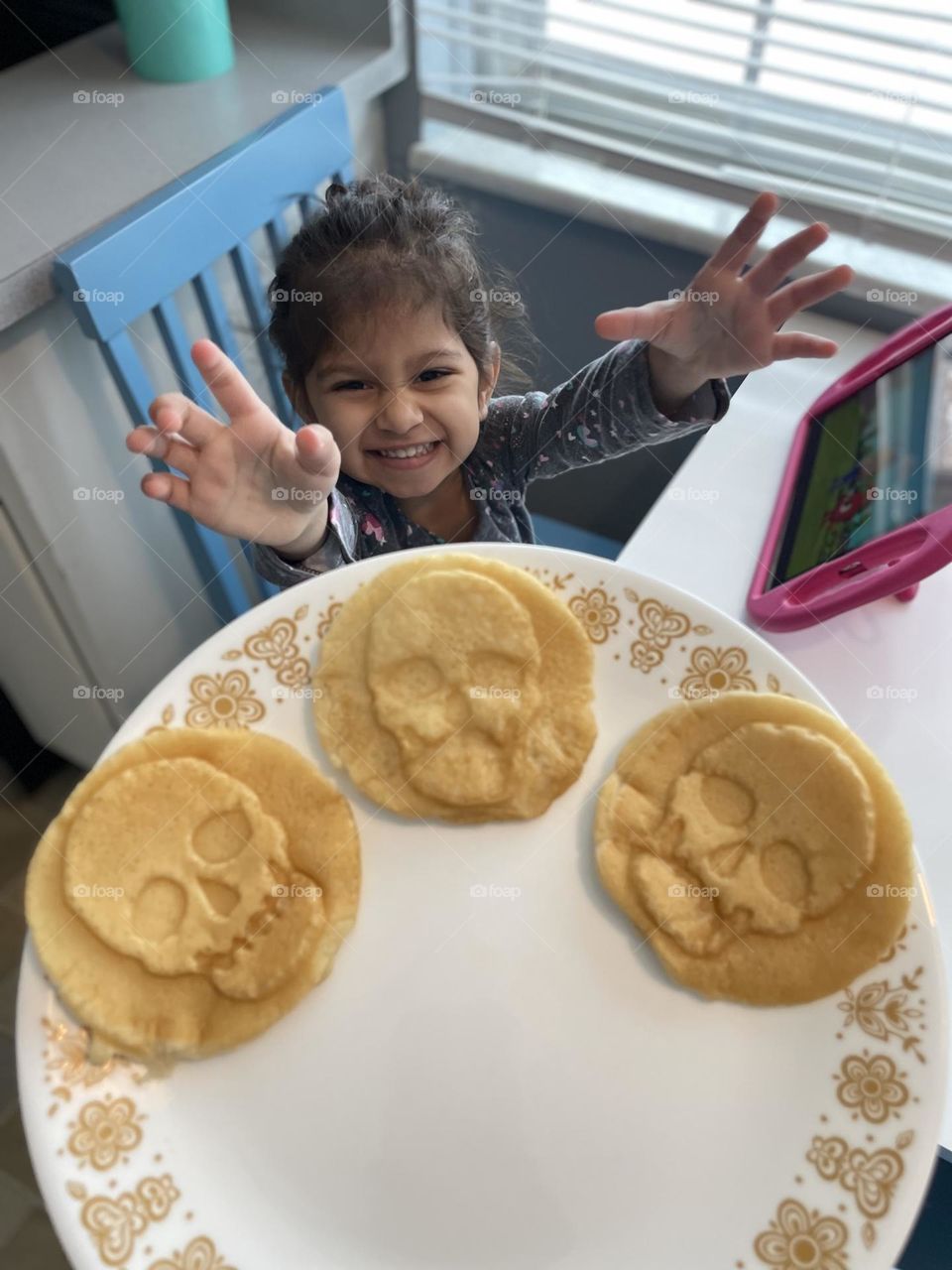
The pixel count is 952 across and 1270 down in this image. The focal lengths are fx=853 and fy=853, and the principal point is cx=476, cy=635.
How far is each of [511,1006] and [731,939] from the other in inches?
5.8

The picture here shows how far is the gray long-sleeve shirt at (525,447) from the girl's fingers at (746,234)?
126 millimetres

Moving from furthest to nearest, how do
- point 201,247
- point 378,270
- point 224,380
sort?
point 201,247, point 378,270, point 224,380

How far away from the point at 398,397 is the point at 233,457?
0.59 ft

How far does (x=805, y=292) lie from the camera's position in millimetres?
619

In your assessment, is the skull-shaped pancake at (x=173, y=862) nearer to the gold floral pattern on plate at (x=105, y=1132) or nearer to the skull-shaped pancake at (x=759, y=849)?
the gold floral pattern on plate at (x=105, y=1132)

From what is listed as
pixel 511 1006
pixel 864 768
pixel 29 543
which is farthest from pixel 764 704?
pixel 29 543

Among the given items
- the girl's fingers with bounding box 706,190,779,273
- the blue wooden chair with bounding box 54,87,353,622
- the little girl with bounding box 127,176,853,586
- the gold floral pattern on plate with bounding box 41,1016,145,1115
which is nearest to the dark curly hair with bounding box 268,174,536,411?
the little girl with bounding box 127,176,853,586

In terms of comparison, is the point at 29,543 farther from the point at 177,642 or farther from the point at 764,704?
the point at 764,704

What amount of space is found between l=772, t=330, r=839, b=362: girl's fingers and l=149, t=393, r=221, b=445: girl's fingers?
0.43 metres

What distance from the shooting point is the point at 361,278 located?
0.73m

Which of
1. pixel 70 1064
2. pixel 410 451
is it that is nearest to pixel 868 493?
pixel 410 451

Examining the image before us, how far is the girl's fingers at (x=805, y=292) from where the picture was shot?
1.92 ft

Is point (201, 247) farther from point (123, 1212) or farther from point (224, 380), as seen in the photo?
point (123, 1212)

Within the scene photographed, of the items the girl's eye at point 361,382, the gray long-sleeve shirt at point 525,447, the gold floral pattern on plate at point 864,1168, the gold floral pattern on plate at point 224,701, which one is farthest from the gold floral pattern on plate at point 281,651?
the gold floral pattern on plate at point 864,1168
